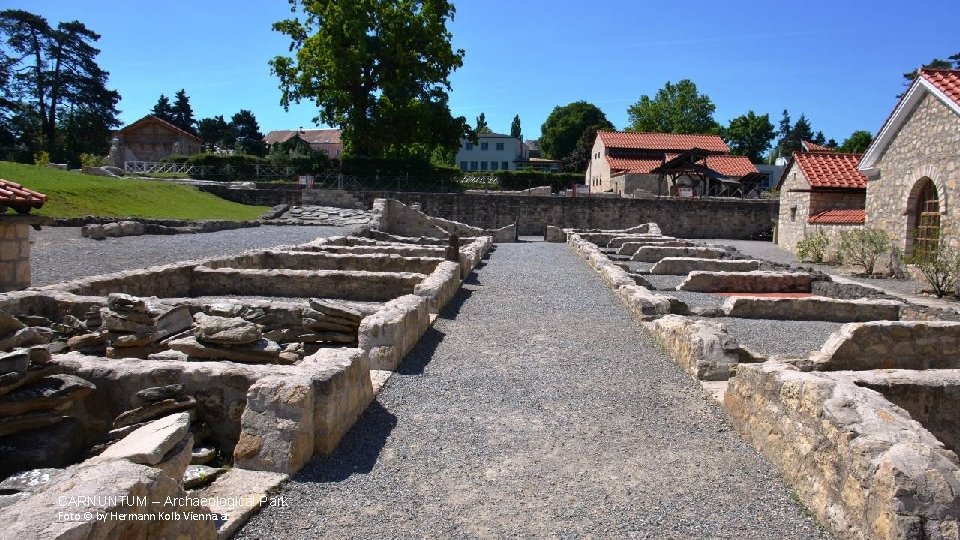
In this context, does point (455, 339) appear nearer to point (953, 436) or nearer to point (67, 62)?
point (953, 436)

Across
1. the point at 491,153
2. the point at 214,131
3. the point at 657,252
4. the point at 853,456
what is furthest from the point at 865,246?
the point at 214,131

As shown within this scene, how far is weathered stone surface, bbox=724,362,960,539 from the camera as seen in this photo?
10.0 ft

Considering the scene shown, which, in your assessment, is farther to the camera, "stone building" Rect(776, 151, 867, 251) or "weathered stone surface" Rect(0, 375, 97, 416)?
"stone building" Rect(776, 151, 867, 251)

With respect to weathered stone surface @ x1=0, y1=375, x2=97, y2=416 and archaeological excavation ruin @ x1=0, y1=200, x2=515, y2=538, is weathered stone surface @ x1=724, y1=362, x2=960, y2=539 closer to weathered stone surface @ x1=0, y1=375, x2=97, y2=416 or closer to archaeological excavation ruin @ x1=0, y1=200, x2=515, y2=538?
archaeological excavation ruin @ x1=0, y1=200, x2=515, y2=538

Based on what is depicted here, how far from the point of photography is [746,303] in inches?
415

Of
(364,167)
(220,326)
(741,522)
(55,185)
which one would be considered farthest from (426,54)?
(741,522)

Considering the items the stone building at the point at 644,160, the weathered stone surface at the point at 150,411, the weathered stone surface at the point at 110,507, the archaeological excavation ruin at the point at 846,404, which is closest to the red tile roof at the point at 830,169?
the archaeological excavation ruin at the point at 846,404

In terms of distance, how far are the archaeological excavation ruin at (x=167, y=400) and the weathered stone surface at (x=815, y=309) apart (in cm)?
533

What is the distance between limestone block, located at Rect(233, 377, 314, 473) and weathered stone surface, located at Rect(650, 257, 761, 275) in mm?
13449

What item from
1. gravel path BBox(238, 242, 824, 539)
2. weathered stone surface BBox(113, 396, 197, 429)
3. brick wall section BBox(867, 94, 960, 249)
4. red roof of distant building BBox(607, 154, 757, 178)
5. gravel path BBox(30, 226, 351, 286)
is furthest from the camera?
red roof of distant building BBox(607, 154, 757, 178)

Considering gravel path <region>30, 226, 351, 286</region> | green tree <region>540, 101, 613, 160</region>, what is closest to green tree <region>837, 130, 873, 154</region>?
green tree <region>540, 101, 613, 160</region>

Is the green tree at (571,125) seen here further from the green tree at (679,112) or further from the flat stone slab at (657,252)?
the flat stone slab at (657,252)

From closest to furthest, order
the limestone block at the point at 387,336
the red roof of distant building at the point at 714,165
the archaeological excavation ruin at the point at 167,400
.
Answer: the archaeological excavation ruin at the point at 167,400 → the limestone block at the point at 387,336 → the red roof of distant building at the point at 714,165

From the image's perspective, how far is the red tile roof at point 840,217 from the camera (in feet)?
69.1
